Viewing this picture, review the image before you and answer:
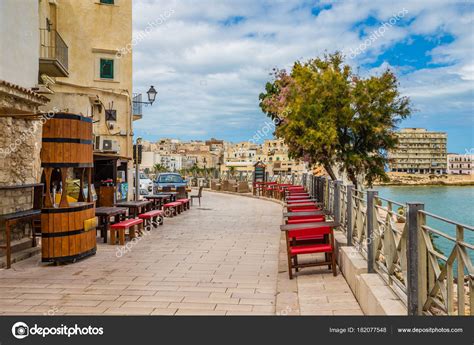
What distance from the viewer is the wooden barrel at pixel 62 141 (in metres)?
7.64

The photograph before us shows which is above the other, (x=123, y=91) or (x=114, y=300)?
(x=123, y=91)

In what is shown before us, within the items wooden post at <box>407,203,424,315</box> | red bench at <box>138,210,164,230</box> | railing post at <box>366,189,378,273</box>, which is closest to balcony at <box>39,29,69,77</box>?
red bench at <box>138,210,164,230</box>

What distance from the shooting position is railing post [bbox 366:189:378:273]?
547cm

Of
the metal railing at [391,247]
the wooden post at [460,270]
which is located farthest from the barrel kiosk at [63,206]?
the wooden post at [460,270]

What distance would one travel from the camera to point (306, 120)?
14.2 metres

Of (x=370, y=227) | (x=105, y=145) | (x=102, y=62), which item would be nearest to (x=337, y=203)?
(x=370, y=227)

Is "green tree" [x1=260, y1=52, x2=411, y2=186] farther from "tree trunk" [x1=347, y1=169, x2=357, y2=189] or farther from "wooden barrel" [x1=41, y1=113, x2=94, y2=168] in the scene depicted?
"wooden barrel" [x1=41, y1=113, x2=94, y2=168]

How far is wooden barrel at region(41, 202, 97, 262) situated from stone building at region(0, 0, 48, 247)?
135 cm

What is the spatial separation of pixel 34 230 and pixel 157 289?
413 cm

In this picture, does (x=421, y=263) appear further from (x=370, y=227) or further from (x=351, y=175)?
(x=351, y=175)

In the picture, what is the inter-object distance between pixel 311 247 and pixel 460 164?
15422 centimetres

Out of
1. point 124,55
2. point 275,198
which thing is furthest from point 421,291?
point 124,55
